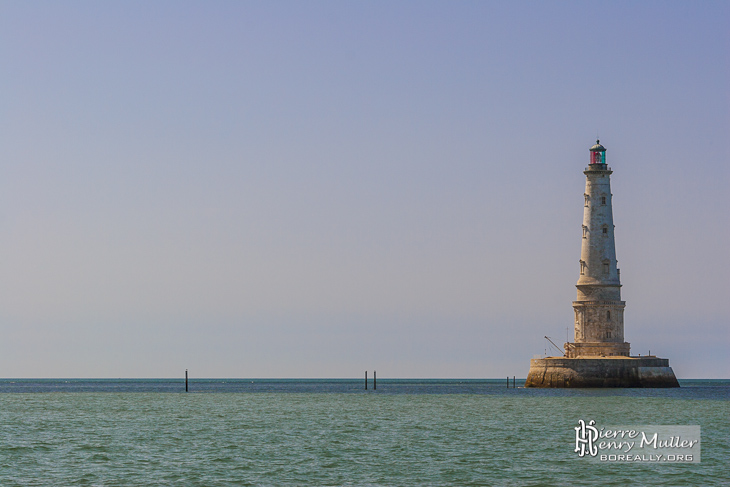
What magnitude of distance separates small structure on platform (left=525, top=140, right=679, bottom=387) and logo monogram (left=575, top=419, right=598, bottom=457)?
47.6m

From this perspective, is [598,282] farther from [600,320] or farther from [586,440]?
[586,440]

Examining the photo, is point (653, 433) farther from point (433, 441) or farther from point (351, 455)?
point (351, 455)

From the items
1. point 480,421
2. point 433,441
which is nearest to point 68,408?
point 480,421

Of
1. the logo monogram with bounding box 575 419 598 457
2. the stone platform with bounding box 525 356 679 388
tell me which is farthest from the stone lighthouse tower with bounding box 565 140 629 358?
the logo monogram with bounding box 575 419 598 457

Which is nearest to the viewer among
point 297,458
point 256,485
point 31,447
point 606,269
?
point 256,485

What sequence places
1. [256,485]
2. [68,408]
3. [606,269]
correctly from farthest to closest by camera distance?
1. [606,269]
2. [68,408]
3. [256,485]

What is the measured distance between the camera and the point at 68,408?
88688 millimetres

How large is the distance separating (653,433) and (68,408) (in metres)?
54.1

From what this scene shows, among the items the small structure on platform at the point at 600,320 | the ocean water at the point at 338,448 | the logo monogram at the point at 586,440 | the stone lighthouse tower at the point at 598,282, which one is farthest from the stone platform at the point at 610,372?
the logo monogram at the point at 586,440

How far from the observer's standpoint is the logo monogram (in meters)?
43.5

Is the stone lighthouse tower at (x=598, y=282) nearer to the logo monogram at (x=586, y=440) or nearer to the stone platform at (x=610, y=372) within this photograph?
the stone platform at (x=610, y=372)

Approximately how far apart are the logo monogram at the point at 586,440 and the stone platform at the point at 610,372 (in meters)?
47.3

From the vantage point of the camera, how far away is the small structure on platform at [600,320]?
104 meters

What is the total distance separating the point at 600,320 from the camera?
4124 inches
